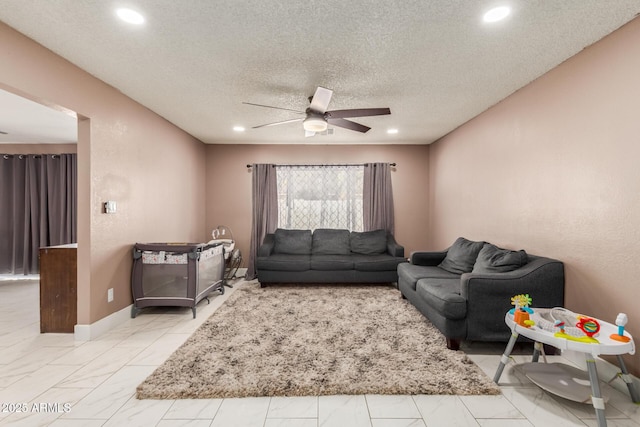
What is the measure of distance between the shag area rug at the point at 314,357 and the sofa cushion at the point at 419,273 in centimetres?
39

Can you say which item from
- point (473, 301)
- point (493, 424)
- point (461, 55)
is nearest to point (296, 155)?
point (461, 55)

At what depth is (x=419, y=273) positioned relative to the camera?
337 cm

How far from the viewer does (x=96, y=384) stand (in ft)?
6.41

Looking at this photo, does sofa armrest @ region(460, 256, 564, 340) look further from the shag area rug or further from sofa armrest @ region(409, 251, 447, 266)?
sofa armrest @ region(409, 251, 447, 266)

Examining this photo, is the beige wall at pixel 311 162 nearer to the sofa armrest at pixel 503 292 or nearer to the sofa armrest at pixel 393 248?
the sofa armrest at pixel 393 248

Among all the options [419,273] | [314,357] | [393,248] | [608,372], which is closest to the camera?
[608,372]

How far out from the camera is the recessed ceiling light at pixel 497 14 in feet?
5.78

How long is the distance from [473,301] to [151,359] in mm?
2723

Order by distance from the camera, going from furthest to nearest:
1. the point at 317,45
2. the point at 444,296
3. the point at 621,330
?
the point at 444,296 → the point at 317,45 → the point at 621,330

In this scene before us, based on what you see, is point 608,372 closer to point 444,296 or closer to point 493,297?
point 493,297

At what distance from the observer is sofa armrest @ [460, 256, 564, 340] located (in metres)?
2.34

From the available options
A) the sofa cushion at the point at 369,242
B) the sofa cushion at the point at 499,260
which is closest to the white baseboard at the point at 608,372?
the sofa cushion at the point at 499,260

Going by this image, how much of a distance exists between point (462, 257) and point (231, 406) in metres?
2.88

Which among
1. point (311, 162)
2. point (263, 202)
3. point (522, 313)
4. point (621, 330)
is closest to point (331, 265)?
point (263, 202)
